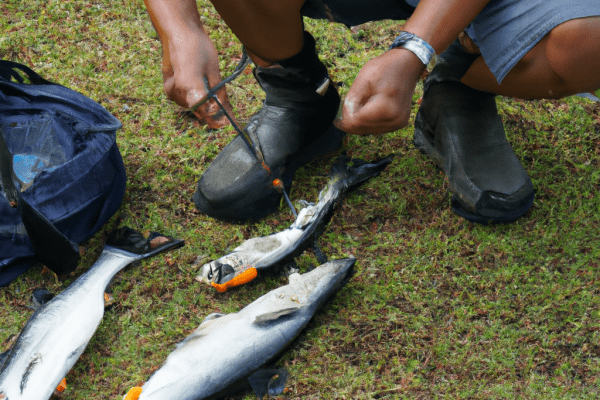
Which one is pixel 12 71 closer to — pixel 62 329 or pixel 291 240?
pixel 62 329

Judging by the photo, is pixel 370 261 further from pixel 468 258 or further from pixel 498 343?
pixel 498 343

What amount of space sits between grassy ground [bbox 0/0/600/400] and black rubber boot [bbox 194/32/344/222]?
0.41ft

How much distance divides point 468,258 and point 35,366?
77.9 inches

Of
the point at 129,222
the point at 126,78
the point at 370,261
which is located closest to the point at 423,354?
the point at 370,261

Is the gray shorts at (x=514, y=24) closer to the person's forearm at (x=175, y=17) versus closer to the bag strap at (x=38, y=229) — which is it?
the person's forearm at (x=175, y=17)

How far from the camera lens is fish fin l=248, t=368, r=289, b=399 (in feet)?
6.75

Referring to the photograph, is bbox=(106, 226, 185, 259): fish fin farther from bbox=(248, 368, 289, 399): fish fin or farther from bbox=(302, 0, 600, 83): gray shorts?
bbox=(302, 0, 600, 83): gray shorts

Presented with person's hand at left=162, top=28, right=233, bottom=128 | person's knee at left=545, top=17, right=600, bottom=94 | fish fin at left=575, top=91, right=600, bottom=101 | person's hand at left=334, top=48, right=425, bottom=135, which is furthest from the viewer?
fish fin at left=575, top=91, right=600, bottom=101

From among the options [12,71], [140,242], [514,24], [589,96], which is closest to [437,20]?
[514,24]

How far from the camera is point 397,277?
241 cm

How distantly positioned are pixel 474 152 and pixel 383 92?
115cm

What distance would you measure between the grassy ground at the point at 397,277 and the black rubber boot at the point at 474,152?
4.9 inches

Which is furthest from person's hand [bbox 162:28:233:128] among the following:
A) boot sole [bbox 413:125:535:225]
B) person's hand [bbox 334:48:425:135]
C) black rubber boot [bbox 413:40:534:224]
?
boot sole [bbox 413:125:535:225]

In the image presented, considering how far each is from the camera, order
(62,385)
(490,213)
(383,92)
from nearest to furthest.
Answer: (383,92) → (62,385) → (490,213)
